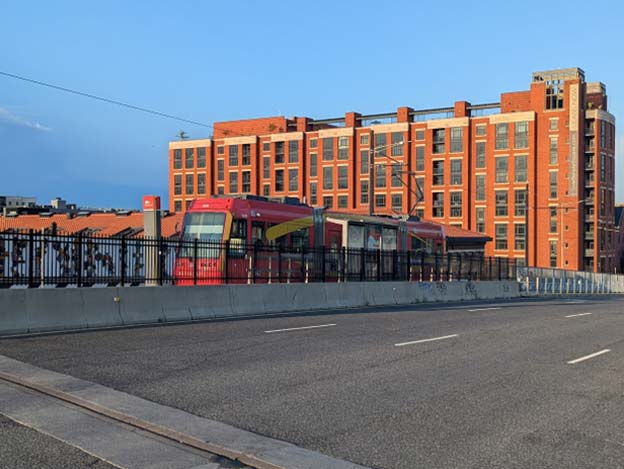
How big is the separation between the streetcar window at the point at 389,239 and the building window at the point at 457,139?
229 ft

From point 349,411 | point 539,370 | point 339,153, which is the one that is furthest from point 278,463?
point 339,153

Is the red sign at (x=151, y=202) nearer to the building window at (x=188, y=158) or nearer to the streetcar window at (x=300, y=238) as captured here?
the streetcar window at (x=300, y=238)

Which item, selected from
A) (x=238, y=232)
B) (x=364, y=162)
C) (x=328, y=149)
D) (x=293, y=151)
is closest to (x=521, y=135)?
(x=364, y=162)

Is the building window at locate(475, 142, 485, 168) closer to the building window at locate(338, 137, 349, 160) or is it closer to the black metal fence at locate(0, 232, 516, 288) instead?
the building window at locate(338, 137, 349, 160)

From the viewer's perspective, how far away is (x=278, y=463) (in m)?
5.52

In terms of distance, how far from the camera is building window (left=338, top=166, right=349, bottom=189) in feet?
352

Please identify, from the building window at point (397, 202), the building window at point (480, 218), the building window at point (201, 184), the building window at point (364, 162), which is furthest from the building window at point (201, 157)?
the building window at point (480, 218)

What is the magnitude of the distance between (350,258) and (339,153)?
8290 centimetres

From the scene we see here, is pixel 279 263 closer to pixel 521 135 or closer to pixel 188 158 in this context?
pixel 521 135

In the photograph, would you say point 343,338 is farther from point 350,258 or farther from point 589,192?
point 589,192

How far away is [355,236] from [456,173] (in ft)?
243

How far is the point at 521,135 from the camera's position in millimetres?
96125

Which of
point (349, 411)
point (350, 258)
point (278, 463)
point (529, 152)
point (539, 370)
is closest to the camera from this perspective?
point (278, 463)

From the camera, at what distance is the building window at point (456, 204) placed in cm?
10019
